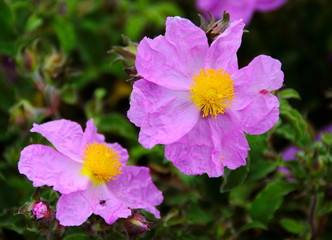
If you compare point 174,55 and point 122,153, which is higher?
point 174,55

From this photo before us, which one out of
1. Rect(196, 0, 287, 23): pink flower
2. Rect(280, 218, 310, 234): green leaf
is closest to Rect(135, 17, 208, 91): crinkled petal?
Rect(280, 218, 310, 234): green leaf

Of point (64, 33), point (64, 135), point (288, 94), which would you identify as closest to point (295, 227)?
point (288, 94)

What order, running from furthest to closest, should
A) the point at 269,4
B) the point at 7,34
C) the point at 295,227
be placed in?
1. the point at 269,4
2. the point at 7,34
3. the point at 295,227

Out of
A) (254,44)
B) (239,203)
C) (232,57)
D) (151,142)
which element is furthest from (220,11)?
(151,142)

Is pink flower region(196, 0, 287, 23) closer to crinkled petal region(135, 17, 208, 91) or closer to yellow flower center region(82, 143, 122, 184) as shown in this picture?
crinkled petal region(135, 17, 208, 91)

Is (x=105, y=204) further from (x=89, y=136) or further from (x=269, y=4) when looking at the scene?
(x=269, y=4)

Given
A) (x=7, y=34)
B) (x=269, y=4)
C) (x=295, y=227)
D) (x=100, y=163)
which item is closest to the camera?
(x=100, y=163)
